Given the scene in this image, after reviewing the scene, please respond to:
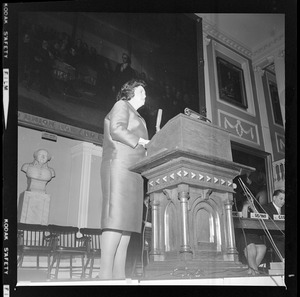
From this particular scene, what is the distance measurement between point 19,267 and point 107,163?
3.03 feet

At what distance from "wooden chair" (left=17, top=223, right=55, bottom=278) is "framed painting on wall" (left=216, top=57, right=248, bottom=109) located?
182 centimetres

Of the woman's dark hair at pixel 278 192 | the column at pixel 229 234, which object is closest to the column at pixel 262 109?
the woman's dark hair at pixel 278 192

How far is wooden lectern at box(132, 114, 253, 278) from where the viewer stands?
2.59 meters

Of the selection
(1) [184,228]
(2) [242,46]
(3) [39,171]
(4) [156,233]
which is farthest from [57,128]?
(2) [242,46]

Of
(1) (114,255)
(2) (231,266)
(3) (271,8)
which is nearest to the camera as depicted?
(2) (231,266)

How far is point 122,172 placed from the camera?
118 inches

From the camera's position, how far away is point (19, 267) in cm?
282

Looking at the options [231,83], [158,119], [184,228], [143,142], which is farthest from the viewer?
[231,83]

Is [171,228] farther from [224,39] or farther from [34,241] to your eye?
[224,39]

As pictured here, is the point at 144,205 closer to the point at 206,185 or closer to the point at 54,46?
the point at 206,185

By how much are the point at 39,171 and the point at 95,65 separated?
37.4 inches

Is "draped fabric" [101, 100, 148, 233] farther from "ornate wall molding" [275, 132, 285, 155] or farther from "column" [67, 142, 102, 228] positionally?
"ornate wall molding" [275, 132, 285, 155]

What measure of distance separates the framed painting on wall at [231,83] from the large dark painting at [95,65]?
229mm

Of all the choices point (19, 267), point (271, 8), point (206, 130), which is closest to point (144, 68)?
point (206, 130)
